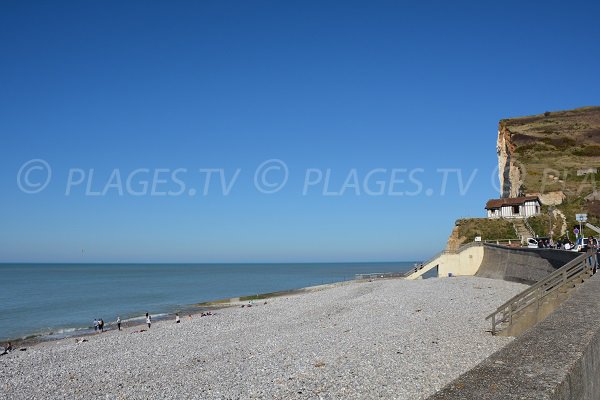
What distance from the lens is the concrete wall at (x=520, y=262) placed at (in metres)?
25.7

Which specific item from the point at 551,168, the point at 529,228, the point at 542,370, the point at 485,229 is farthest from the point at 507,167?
the point at 542,370

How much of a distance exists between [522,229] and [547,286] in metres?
35.5

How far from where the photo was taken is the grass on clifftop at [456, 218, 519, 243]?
48.4 meters

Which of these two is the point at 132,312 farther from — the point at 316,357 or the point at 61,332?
the point at 316,357

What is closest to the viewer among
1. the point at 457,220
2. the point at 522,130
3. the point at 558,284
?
the point at 558,284

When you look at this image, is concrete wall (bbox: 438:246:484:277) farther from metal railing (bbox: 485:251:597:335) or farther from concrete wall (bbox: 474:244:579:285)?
metal railing (bbox: 485:251:597:335)

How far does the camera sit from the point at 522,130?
76.4 m

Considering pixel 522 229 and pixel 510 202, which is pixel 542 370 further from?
pixel 510 202

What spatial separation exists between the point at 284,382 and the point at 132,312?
37.4 meters

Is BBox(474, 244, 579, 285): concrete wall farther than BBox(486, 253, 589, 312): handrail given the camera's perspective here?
Yes

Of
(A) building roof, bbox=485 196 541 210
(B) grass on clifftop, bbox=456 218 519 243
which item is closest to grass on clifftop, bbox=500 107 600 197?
(A) building roof, bbox=485 196 541 210

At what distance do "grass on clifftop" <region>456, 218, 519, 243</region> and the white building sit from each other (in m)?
2.13

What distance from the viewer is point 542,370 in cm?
375

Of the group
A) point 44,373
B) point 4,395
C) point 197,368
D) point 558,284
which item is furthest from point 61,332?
point 558,284
